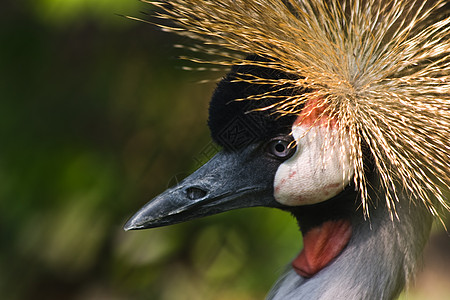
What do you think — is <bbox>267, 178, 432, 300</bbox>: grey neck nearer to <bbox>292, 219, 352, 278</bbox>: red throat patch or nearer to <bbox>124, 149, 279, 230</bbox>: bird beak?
<bbox>292, 219, 352, 278</bbox>: red throat patch

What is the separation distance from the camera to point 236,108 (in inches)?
44.6

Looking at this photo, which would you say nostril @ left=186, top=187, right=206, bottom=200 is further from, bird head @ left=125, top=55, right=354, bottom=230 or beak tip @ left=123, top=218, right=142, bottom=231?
beak tip @ left=123, top=218, right=142, bottom=231

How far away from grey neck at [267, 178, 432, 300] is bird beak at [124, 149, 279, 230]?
0.19m

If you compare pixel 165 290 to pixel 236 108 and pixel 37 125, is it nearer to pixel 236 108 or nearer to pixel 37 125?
pixel 37 125

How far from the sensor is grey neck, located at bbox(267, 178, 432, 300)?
A: 115 centimetres

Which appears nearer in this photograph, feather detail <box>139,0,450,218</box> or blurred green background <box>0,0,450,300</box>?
feather detail <box>139,0,450,218</box>

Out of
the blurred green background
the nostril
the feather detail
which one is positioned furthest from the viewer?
the blurred green background

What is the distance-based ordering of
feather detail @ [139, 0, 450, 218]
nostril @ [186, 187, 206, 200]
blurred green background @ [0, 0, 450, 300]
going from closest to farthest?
1. feather detail @ [139, 0, 450, 218]
2. nostril @ [186, 187, 206, 200]
3. blurred green background @ [0, 0, 450, 300]

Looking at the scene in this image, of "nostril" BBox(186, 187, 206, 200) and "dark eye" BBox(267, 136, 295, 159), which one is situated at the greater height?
"dark eye" BBox(267, 136, 295, 159)

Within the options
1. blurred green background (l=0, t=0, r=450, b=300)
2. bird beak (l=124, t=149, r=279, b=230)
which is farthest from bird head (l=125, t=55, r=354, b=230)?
blurred green background (l=0, t=0, r=450, b=300)

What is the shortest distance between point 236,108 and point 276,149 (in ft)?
0.35

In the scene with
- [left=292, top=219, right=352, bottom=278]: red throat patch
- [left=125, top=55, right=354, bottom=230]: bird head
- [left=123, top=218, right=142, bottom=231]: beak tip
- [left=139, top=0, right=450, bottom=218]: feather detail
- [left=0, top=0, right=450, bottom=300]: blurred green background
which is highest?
[left=139, top=0, right=450, bottom=218]: feather detail

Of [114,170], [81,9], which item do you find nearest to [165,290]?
[114,170]

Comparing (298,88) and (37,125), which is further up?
(298,88)
